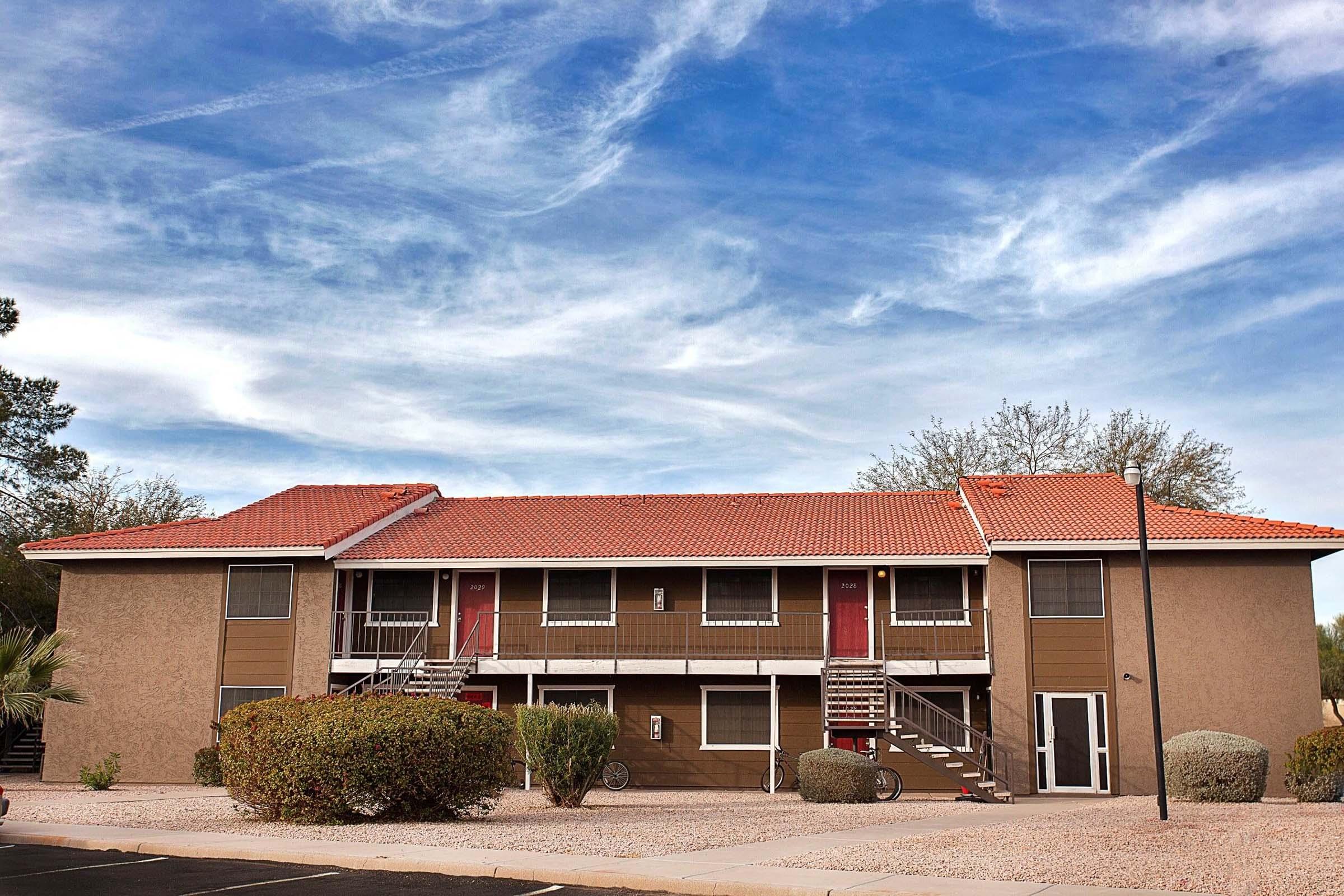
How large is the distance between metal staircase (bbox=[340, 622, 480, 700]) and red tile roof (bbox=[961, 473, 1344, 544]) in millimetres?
10269

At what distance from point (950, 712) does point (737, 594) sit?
15.5 feet

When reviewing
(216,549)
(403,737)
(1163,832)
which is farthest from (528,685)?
(1163,832)

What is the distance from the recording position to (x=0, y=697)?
1791cm

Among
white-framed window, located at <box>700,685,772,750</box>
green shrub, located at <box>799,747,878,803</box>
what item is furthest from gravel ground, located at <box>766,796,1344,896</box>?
white-framed window, located at <box>700,685,772,750</box>

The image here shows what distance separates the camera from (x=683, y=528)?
2664 cm

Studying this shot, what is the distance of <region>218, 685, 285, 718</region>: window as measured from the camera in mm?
25031

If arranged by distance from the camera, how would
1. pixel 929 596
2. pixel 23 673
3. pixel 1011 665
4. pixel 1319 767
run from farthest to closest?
pixel 929 596 < pixel 1011 665 < pixel 1319 767 < pixel 23 673

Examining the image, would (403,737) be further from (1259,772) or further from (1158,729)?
(1259,772)

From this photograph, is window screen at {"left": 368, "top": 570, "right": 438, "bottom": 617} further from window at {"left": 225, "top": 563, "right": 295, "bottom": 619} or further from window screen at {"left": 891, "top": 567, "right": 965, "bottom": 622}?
window screen at {"left": 891, "top": 567, "right": 965, "bottom": 622}

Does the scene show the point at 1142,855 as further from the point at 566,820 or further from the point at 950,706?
the point at 950,706

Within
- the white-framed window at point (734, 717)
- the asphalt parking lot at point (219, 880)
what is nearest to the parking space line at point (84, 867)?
the asphalt parking lot at point (219, 880)

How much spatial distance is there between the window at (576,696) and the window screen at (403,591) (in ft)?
9.76

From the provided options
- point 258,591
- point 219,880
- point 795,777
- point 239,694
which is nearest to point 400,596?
point 258,591

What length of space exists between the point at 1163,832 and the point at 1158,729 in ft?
12.3
